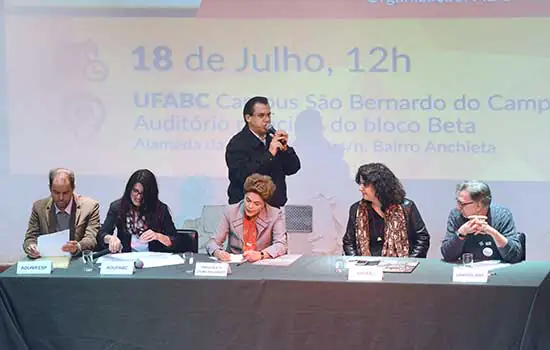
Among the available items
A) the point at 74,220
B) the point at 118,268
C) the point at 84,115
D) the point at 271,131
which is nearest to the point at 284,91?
the point at 271,131

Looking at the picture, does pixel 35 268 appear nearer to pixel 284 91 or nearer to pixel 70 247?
pixel 70 247

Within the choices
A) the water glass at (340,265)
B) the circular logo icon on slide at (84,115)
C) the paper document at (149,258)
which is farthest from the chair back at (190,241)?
the circular logo icon on slide at (84,115)

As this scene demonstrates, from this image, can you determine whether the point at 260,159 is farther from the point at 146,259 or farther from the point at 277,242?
the point at 146,259

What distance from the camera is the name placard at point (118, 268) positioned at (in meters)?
2.81

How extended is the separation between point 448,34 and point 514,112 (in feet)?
2.01

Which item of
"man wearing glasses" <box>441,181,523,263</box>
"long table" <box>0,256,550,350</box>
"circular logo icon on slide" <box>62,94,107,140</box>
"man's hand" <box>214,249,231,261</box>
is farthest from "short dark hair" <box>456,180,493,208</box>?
"circular logo icon on slide" <box>62,94,107,140</box>

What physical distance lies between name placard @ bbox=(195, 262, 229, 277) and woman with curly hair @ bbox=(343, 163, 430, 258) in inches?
33.2

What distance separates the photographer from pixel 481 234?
3.12m

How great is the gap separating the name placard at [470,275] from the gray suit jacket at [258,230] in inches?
33.3

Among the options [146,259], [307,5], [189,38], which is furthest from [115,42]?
[146,259]

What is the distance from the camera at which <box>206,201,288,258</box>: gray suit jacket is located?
3326 mm

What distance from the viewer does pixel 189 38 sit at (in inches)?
183

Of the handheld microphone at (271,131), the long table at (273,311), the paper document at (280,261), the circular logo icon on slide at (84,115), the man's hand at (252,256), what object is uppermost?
the circular logo icon on slide at (84,115)

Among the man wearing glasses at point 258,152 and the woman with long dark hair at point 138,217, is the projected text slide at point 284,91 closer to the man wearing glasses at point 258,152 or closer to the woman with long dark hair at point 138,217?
the man wearing glasses at point 258,152
